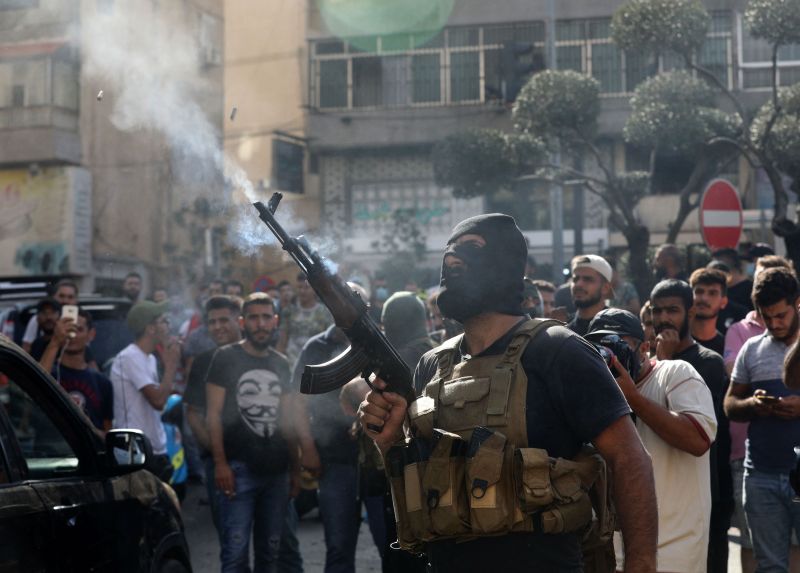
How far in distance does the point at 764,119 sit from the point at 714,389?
34.1ft

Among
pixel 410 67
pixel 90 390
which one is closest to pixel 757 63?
pixel 410 67

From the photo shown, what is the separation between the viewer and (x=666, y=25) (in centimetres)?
1538

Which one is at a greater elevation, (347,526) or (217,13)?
(217,13)

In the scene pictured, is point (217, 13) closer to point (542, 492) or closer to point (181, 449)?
point (181, 449)

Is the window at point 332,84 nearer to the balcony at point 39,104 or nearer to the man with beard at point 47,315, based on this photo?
the balcony at point 39,104

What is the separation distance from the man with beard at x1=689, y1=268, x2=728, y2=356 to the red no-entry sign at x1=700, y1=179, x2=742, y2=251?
4.90m

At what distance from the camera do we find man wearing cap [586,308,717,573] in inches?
193

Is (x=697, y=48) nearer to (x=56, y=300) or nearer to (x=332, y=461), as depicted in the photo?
(x=56, y=300)

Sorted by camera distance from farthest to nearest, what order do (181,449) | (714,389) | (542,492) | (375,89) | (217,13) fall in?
(375,89)
(217,13)
(181,449)
(714,389)
(542,492)

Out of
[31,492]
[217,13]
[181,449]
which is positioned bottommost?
[181,449]

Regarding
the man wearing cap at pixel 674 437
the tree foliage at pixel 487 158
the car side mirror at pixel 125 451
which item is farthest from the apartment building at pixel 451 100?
the car side mirror at pixel 125 451

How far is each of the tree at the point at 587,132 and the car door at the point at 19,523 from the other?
37.8ft

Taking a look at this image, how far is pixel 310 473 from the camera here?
6949 mm

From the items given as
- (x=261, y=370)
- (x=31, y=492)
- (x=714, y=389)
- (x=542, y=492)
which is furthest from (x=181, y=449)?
(x=542, y=492)
